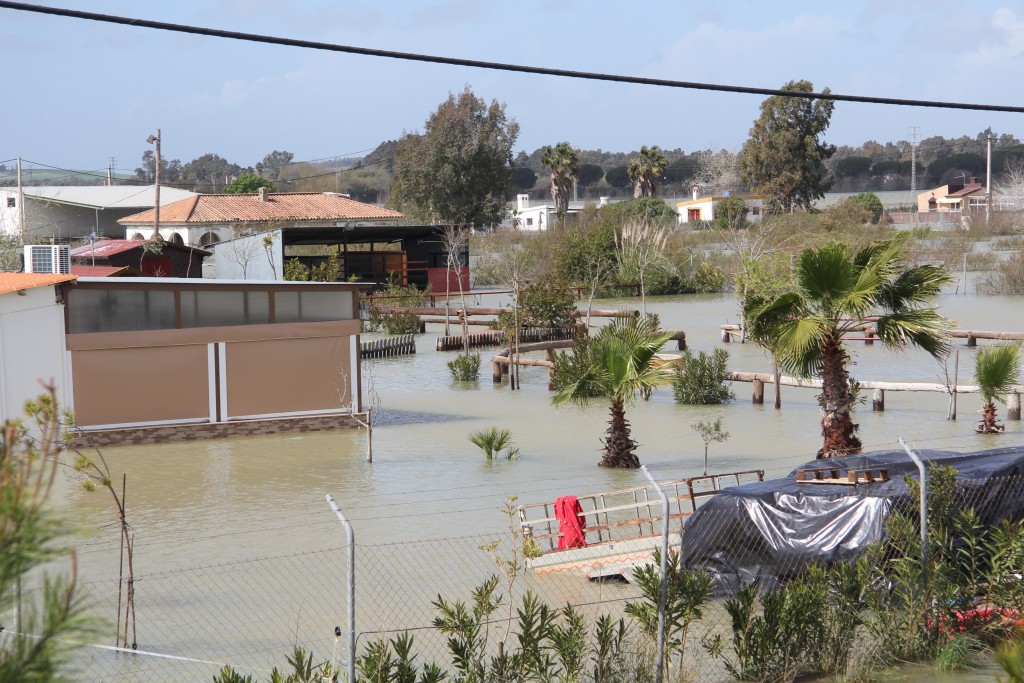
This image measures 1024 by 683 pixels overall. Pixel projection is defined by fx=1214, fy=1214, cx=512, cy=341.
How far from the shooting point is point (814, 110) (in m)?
76.1

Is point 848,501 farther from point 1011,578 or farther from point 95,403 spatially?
point 95,403

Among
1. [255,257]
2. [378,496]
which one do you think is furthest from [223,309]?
[255,257]

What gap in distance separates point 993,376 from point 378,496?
9.68 meters

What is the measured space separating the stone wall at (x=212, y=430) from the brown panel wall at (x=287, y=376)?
0.62 ft

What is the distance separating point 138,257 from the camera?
41188 millimetres

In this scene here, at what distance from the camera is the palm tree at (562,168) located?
81.9 metres

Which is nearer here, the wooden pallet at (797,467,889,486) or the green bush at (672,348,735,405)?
the wooden pallet at (797,467,889,486)

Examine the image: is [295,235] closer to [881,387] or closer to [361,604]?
[881,387]

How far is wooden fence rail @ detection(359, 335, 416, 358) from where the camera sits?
1276 inches

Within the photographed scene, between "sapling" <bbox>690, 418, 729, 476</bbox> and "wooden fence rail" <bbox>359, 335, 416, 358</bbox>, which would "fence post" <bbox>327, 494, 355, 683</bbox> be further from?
"wooden fence rail" <bbox>359, 335, 416, 358</bbox>

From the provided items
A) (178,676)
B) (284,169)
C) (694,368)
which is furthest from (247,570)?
(284,169)

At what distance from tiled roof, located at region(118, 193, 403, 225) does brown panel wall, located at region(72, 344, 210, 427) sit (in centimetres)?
3822

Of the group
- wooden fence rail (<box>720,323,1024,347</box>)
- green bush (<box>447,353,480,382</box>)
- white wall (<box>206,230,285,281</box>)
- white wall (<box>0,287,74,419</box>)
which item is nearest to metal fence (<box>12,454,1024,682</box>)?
white wall (<box>0,287,74,419</box>)

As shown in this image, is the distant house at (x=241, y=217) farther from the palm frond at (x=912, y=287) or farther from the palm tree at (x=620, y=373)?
the palm frond at (x=912, y=287)
